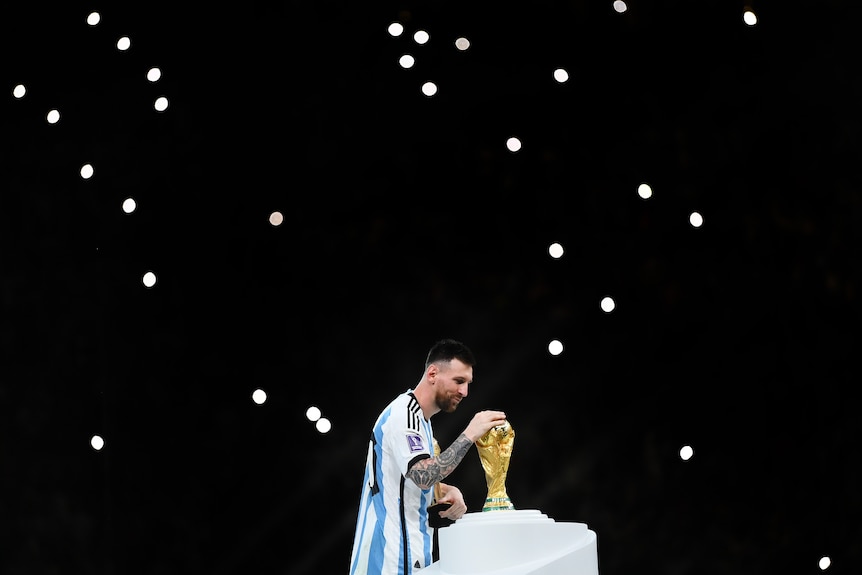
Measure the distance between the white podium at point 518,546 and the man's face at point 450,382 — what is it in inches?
20.4

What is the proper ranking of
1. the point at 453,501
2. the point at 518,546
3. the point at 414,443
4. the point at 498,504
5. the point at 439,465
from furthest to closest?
the point at 453,501 → the point at 414,443 → the point at 439,465 → the point at 498,504 → the point at 518,546

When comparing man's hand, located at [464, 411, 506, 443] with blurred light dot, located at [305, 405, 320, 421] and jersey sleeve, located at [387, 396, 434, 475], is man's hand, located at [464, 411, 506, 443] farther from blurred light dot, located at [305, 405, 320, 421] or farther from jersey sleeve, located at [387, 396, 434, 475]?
blurred light dot, located at [305, 405, 320, 421]

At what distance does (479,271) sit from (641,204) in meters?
0.65

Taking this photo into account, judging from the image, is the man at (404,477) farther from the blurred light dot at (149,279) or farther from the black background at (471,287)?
the blurred light dot at (149,279)

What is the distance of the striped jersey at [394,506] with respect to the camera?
335cm

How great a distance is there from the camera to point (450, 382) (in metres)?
3.42

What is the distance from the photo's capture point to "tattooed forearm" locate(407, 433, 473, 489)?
311 cm

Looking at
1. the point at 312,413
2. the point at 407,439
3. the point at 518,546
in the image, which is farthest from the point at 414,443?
the point at 312,413

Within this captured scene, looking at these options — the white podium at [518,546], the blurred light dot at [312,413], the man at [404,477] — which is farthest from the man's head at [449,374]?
the blurred light dot at [312,413]

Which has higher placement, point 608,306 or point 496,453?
point 608,306

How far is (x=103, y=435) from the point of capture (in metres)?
4.53

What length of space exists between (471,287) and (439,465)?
1277mm

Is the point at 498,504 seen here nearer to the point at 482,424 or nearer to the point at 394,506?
the point at 482,424

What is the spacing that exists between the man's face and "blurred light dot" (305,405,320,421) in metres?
1.00
